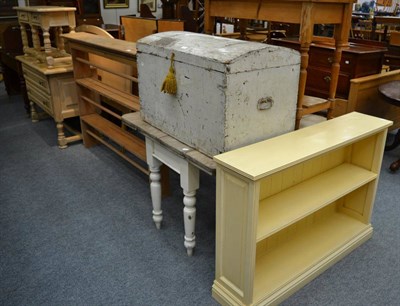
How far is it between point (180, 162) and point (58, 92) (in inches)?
84.3

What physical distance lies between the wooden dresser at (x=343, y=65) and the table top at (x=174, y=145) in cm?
182

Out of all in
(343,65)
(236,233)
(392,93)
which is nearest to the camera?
(236,233)

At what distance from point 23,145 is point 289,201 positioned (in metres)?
3.00

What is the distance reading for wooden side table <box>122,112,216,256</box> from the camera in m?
1.82

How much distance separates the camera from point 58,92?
361 centimetres

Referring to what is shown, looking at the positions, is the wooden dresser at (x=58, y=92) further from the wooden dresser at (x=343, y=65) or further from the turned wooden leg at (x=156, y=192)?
the wooden dresser at (x=343, y=65)

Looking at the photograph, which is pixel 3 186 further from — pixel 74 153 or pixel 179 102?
pixel 179 102

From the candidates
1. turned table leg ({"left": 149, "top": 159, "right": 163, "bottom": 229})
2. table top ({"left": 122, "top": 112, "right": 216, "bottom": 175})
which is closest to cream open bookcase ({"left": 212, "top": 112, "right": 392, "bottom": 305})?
table top ({"left": 122, "top": 112, "right": 216, "bottom": 175})

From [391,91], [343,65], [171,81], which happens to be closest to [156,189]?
[171,81]

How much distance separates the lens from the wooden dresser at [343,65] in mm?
3164

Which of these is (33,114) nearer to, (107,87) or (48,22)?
(48,22)

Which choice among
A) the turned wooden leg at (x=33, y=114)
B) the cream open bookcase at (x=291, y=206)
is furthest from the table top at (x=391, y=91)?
the turned wooden leg at (x=33, y=114)

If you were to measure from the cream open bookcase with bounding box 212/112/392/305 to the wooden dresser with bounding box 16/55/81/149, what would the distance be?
2.44 m

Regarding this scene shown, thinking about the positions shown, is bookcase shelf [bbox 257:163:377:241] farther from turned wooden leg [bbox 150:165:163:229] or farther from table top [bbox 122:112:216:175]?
turned wooden leg [bbox 150:165:163:229]
